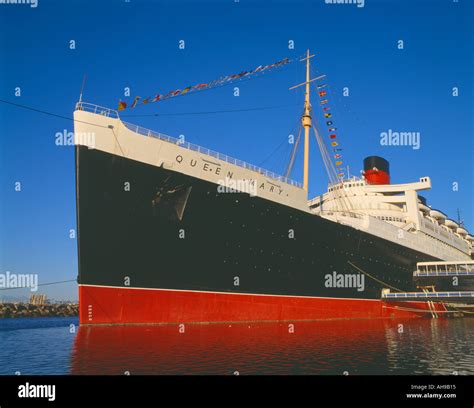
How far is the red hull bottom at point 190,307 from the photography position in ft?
60.7

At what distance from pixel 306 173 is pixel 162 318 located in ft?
→ 47.9

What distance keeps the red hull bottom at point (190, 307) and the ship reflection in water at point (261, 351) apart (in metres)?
0.57

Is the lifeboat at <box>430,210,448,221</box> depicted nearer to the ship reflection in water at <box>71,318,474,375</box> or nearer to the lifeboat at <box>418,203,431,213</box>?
the lifeboat at <box>418,203,431,213</box>

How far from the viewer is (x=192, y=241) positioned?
20656 millimetres

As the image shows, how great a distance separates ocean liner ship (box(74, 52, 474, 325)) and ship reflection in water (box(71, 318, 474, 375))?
170 cm

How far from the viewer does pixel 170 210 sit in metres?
20.5

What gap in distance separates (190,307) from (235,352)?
274 inches

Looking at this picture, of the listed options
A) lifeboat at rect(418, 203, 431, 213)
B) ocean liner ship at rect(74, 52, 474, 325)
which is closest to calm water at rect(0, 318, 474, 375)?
ocean liner ship at rect(74, 52, 474, 325)

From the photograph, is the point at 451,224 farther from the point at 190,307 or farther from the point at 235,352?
the point at 235,352

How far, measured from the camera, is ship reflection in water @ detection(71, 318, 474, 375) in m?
11.7

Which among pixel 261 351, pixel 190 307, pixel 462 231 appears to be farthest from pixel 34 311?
pixel 462 231

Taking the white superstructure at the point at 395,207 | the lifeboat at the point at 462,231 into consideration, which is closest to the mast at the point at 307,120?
the white superstructure at the point at 395,207
